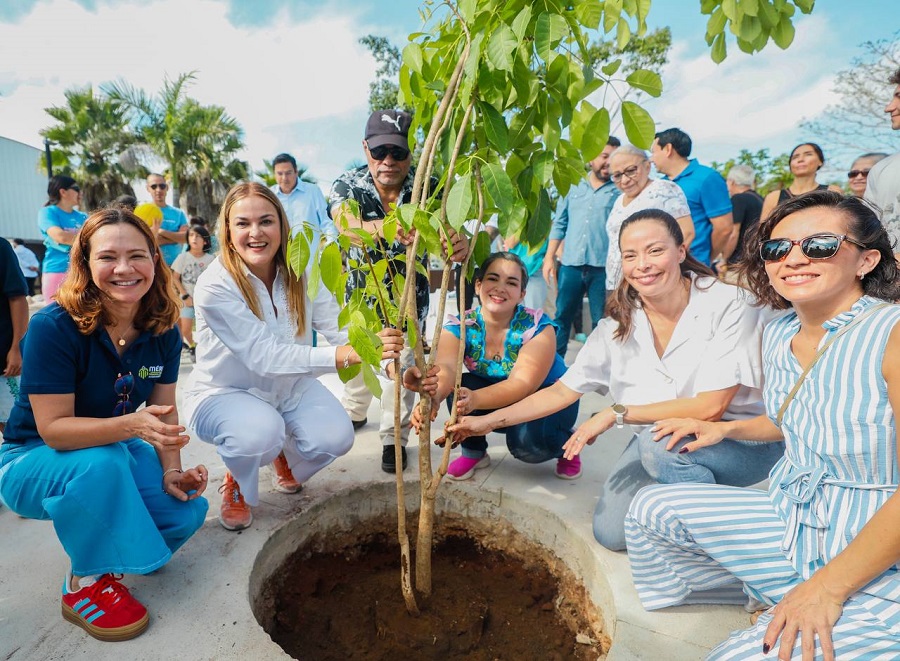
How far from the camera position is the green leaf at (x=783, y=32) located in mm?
1351

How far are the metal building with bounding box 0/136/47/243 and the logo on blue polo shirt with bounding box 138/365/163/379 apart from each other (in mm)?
21305

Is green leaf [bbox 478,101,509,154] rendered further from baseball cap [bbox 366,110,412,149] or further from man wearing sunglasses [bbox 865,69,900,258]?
man wearing sunglasses [bbox 865,69,900,258]

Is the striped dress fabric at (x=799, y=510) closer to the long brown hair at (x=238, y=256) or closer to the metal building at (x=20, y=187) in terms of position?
the long brown hair at (x=238, y=256)

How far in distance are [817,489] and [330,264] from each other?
1412 mm

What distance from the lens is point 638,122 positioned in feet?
4.13

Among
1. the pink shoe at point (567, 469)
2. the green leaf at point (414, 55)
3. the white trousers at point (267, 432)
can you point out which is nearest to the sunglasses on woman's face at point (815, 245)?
the green leaf at point (414, 55)

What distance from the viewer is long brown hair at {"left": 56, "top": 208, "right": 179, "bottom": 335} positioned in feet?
5.31

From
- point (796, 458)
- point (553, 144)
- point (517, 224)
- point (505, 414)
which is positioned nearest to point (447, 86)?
point (553, 144)

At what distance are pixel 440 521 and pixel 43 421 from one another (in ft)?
5.22

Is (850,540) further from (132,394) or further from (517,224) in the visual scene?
(132,394)

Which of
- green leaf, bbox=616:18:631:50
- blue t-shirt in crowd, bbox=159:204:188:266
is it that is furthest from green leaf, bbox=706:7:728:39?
blue t-shirt in crowd, bbox=159:204:188:266

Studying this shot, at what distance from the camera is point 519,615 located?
1.91 metres

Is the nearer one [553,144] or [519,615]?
[553,144]

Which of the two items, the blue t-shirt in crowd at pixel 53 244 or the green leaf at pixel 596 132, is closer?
the green leaf at pixel 596 132
